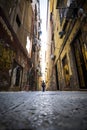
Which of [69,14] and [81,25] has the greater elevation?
[69,14]

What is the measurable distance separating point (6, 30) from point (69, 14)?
337 centimetres

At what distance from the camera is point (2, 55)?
5805 mm

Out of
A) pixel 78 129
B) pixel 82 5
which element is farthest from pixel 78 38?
pixel 78 129

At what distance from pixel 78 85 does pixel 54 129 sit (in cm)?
532

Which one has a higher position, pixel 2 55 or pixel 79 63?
pixel 2 55

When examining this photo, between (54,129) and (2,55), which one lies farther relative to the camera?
(2,55)

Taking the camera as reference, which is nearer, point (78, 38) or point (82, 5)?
point (82, 5)

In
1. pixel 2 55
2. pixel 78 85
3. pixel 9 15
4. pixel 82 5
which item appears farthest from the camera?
pixel 9 15

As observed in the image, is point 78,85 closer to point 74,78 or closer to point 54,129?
point 74,78

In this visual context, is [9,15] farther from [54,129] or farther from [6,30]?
[54,129]

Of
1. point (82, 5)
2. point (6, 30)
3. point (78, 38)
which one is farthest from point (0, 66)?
point (82, 5)

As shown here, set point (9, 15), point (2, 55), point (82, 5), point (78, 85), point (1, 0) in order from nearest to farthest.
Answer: point (82, 5) < point (78, 85) < point (2, 55) < point (1, 0) < point (9, 15)

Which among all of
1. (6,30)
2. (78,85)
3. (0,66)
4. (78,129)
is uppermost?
(6,30)

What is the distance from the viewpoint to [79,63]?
567 centimetres
